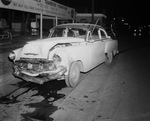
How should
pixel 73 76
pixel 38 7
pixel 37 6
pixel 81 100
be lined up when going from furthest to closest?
pixel 38 7, pixel 37 6, pixel 73 76, pixel 81 100

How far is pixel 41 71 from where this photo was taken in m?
5.18

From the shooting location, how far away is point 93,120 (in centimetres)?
370

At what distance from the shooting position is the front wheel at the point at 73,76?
5469 mm

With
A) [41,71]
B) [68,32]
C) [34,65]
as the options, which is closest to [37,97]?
[41,71]

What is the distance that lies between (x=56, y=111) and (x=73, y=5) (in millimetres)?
46464

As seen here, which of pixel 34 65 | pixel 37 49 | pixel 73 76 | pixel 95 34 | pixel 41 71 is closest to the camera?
pixel 41 71

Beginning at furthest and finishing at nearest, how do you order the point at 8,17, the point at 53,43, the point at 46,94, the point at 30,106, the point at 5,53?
1. the point at 8,17
2. the point at 5,53
3. the point at 53,43
4. the point at 46,94
5. the point at 30,106

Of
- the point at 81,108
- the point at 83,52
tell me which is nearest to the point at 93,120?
the point at 81,108

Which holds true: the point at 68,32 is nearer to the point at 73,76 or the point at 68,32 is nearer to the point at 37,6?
the point at 73,76

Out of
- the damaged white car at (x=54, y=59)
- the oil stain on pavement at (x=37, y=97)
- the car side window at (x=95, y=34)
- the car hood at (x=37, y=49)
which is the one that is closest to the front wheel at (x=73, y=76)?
the damaged white car at (x=54, y=59)

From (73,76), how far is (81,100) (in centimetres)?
117

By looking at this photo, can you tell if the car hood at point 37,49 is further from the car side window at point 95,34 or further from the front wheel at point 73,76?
the car side window at point 95,34

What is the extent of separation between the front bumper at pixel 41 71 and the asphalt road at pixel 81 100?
0.38 metres

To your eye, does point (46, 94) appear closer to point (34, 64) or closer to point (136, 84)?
point (34, 64)
